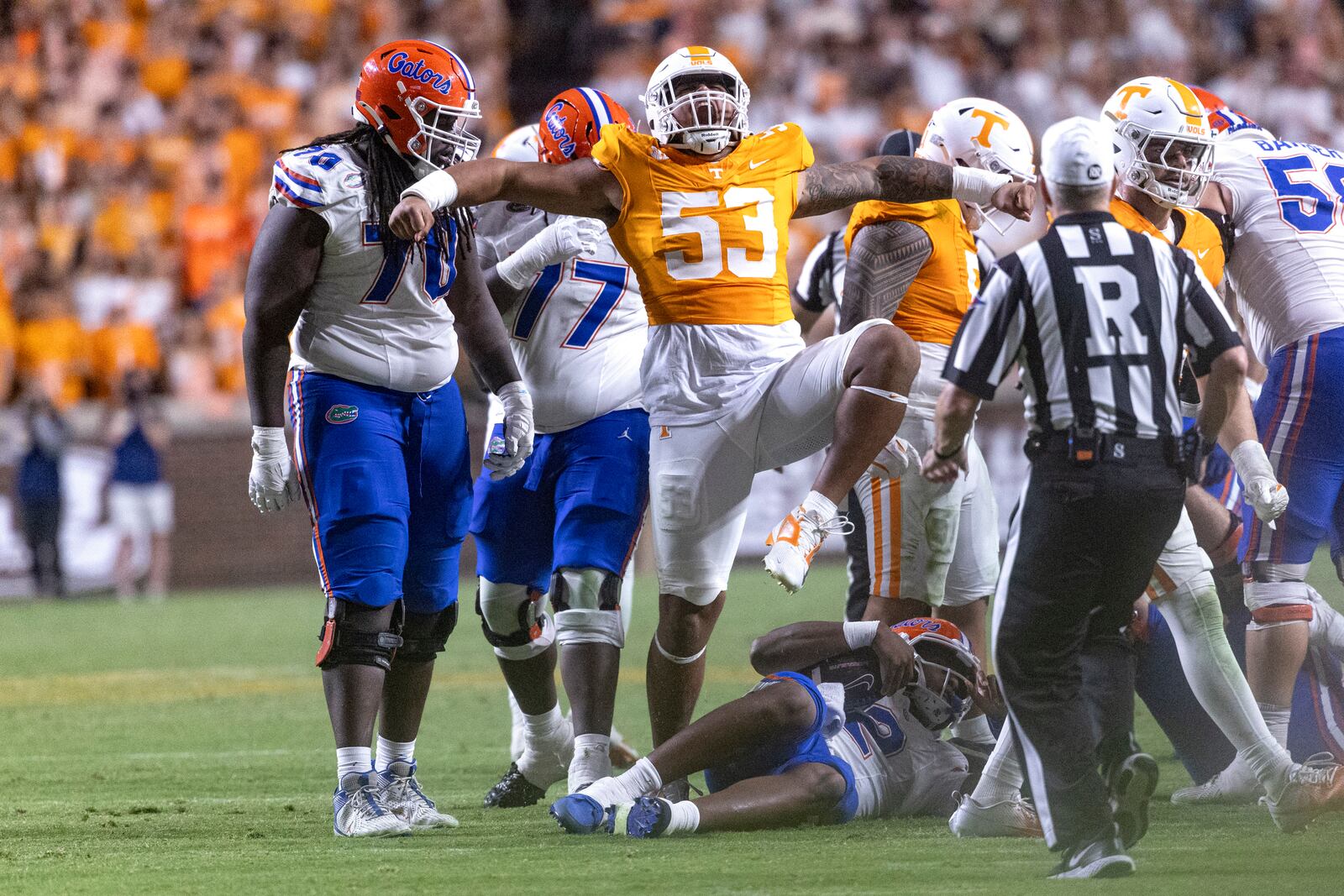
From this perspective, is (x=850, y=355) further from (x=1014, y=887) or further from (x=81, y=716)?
(x=81, y=716)

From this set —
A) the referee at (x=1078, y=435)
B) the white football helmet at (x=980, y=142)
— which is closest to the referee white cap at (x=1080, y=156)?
the referee at (x=1078, y=435)

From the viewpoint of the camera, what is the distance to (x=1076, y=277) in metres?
4.37

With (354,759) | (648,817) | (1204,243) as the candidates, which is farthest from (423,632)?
(1204,243)

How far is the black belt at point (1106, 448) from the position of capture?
4.35 m

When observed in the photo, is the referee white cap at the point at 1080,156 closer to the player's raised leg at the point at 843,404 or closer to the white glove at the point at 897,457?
the player's raised leg at the point at 843,404

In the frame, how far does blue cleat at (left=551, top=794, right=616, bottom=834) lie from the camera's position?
507 cm

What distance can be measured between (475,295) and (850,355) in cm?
139

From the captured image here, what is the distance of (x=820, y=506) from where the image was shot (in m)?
5.23

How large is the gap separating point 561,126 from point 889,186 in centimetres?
137

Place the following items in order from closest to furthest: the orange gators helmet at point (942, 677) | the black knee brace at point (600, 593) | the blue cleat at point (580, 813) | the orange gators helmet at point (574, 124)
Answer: the blue cleat at point (580, 813), the orange gators helmet at point (942, 677), the black knee brace at point (600, 593), the orange gators helmet at point (574, 124)

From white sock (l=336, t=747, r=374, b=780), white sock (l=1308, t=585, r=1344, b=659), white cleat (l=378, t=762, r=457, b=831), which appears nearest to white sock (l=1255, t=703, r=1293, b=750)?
white sock (l=1308, t=585, r=1344, b=659)

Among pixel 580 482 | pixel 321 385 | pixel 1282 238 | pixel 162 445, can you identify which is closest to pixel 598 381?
pixel 580 482

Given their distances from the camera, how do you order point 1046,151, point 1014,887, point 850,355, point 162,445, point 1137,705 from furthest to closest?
point 162,445 → point 1137,705 → point 850,355 → point 1046,151 → point 1014,887

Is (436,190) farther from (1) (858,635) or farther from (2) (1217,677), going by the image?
(2) (1217,677)
